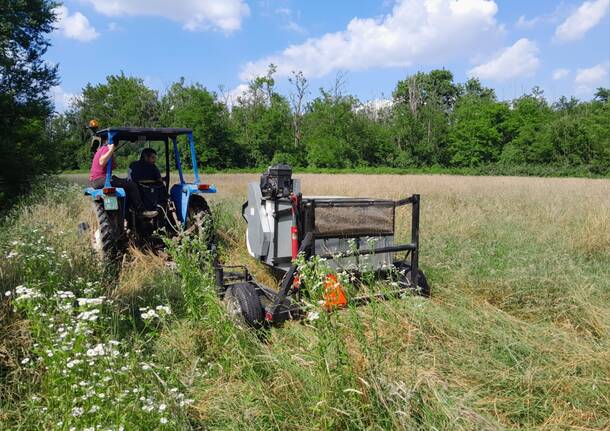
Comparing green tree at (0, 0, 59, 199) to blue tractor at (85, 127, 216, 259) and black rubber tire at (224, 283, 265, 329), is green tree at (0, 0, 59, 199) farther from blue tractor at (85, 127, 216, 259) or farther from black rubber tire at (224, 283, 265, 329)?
black rubber tire at (224, 283, 265, 329)

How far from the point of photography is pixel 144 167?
→ 21.8ft

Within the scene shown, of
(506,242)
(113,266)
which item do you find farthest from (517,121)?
(113,266)

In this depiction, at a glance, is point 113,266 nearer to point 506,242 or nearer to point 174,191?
point 174,191

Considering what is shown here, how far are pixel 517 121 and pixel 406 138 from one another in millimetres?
9835

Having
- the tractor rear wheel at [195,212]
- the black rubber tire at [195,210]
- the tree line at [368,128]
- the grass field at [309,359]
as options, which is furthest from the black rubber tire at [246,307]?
the tree line at [368,128]

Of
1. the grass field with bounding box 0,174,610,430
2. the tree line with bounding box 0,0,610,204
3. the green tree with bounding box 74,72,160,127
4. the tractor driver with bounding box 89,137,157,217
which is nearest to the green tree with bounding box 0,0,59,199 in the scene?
the tractor driver with bounding box 89,137,157,217

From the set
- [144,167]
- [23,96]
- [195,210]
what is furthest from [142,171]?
[23,96]

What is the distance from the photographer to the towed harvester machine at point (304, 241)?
12.5 ft

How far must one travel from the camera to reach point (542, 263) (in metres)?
5.18

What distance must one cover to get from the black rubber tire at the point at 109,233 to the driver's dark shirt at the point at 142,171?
65 centimetres

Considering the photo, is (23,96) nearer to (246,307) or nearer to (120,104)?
(246,307)

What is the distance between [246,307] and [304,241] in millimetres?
731

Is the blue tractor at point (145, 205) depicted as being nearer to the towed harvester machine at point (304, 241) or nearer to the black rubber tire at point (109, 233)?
the black rubber tire at point (109, 233)

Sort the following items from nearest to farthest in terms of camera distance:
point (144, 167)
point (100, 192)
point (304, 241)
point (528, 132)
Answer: point (304, 241)
point (100, 192)
point (144, 167)
point (528, 132)
